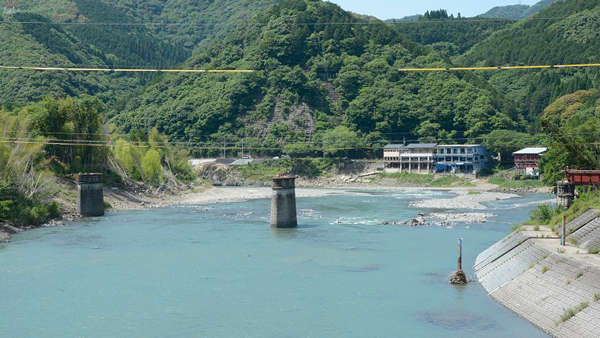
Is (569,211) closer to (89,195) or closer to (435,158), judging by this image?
(89,195)

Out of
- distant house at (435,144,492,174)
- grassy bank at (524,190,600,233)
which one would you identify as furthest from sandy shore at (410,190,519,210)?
distant house at (435,144,492,174)

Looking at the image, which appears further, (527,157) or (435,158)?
(435,158)

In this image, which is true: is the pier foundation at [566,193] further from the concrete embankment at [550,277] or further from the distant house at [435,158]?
the distant house at [435,158]

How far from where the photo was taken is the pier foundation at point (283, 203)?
5541 cm

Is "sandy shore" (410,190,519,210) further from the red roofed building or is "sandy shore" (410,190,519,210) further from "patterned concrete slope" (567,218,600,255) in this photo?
"patterned concrete slope" (567,218,600,255)

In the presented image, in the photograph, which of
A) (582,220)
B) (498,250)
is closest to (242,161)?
(498,250)

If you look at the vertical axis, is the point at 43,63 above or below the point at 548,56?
below

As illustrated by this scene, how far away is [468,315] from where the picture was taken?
29.5 metres

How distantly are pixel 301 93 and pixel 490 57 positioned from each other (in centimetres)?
6887

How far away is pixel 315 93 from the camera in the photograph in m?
150

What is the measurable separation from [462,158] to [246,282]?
288 ft

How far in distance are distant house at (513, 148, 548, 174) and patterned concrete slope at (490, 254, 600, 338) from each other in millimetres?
79443

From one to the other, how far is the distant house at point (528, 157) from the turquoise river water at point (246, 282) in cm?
5016

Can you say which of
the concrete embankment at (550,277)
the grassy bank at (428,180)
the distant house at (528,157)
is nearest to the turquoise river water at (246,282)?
Result: the concrete embankment at (550,277)
